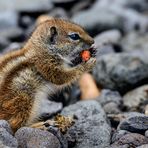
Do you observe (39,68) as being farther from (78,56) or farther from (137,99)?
(137,99)

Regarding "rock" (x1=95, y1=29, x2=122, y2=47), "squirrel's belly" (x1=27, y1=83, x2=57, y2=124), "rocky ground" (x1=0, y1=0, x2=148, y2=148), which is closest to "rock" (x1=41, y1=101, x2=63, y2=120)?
"rocky ground" (x1=0, y1=0, x2=148, y2=148)

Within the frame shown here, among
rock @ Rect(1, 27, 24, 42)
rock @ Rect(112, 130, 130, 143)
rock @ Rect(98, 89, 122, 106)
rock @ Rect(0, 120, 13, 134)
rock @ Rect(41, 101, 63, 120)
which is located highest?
rock @ Rect(0, 120, 13, 134)

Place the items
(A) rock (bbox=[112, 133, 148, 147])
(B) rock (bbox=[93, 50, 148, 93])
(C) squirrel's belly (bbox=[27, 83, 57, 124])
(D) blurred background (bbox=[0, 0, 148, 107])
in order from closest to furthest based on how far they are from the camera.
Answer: (A) rock (bbox=[112, 133, 148, 147])
(C) squirrel's belly (bbox=[27, 83, 57, 124])
(B) rock (bbox=[93, 50, 148, 93])
(D) blurred background (bbox=[0, 0, 148, 107])

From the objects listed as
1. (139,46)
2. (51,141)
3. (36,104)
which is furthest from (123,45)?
(51,141)

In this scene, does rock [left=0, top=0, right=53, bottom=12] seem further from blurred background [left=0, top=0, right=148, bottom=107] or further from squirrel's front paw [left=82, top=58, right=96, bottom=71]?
squirrel's front paw [left=82, top=58, right=96, bottom=71]

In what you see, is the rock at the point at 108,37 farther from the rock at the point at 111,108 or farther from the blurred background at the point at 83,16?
the rock at the point at 111,108

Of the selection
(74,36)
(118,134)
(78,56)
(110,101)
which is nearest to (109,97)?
(110,101)

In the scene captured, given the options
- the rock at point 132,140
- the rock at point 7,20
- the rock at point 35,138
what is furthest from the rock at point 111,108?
the rock at point 7,20

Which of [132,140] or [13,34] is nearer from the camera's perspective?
[132,140]
